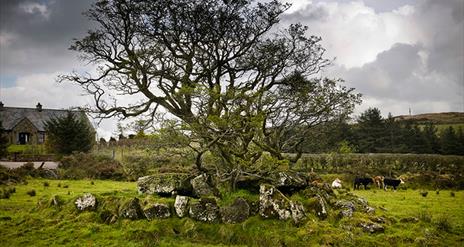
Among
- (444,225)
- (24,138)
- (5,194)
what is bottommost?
(444,225)

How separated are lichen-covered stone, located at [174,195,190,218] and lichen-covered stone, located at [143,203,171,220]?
0.38 meters

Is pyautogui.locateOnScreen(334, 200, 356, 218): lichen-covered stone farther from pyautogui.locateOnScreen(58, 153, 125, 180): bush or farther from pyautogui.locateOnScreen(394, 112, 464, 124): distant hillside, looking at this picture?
pyautogui.locateOnScreen(394, 112, 464, 124): distant hillside

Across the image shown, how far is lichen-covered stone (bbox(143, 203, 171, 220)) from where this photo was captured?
16.8m

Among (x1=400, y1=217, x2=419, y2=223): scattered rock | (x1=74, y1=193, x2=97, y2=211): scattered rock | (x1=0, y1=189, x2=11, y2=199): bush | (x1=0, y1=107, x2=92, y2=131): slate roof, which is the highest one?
(x1=0, y1=107, x2=92, y2=131): slate roof

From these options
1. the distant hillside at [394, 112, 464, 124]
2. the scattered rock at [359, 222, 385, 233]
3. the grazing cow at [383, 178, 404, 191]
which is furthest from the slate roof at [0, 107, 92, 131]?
the distant hillside at [394, 112, 464, 124]

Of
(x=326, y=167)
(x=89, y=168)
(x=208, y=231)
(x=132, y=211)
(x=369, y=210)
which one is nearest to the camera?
(x=208, y=231)

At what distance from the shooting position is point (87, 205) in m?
17.9

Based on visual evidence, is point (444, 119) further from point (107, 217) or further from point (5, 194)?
point (5, 194)

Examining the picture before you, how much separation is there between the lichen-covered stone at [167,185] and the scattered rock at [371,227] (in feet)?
27.1

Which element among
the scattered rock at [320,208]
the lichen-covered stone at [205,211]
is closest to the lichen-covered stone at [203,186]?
the lichen-covered stone at [205,211]

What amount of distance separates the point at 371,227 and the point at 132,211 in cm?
1007

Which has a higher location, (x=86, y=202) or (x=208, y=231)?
(x=86, y=202)

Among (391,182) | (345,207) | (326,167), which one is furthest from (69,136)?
(345,207)

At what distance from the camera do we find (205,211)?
54.5ft
